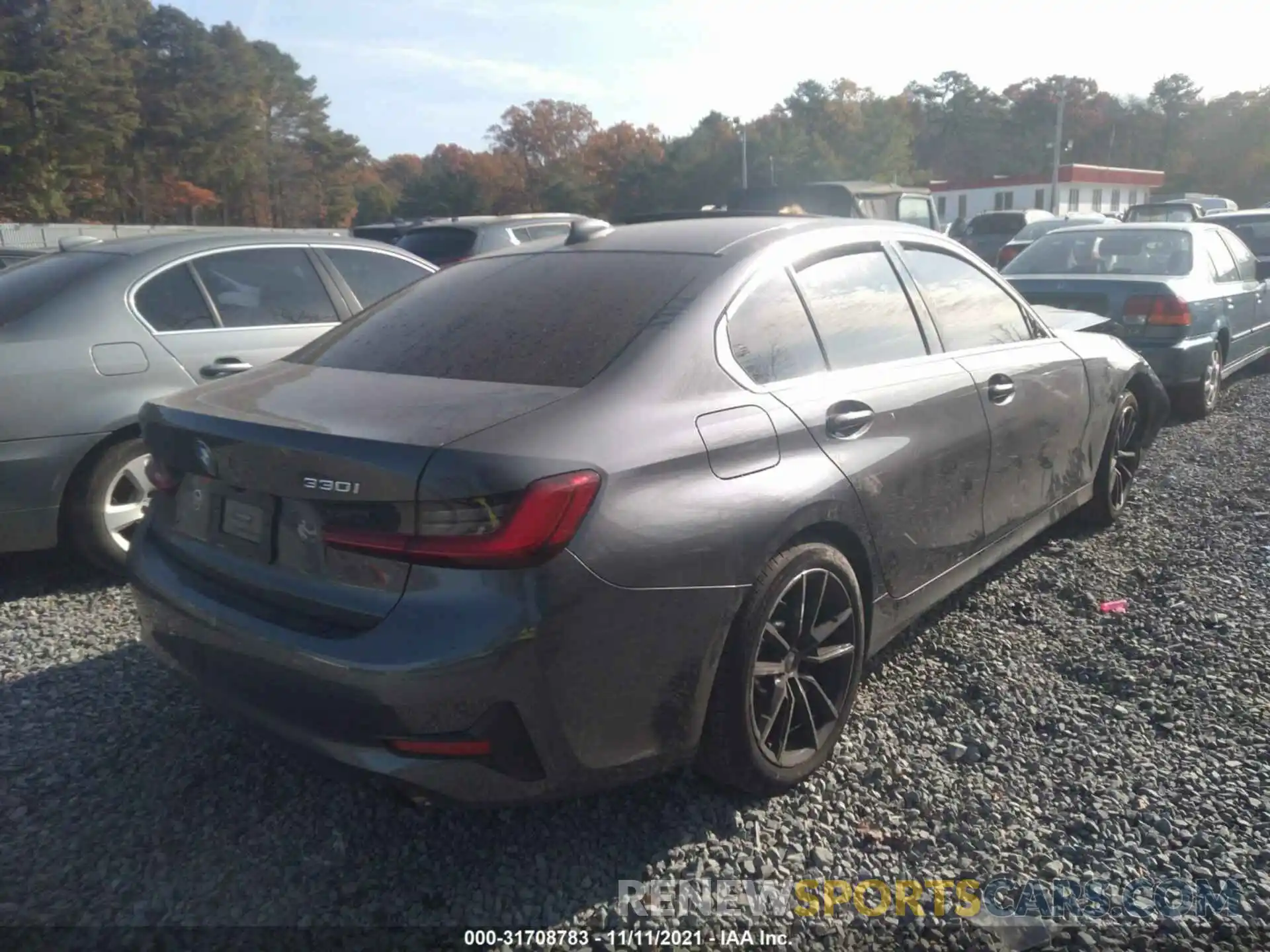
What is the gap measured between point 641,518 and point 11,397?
3093 millimetres

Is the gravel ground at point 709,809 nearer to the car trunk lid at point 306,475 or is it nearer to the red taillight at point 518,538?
the car trunk lid at point 306,475

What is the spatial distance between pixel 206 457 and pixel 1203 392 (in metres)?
7.42

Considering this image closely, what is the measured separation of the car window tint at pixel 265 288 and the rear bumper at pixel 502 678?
2.93 meters

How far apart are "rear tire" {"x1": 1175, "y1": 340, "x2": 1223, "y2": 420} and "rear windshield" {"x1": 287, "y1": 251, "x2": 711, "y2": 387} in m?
5.98

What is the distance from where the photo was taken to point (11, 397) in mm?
4109

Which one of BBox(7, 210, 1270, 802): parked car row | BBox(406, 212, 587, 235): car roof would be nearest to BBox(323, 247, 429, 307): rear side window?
BBox(7, 210, 1270, 802): parked car row

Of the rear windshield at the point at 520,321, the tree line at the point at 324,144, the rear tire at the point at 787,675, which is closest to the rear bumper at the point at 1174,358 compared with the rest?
the rear tire at the point at 787,675

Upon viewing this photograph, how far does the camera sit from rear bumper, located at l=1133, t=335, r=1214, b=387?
722 centimetres

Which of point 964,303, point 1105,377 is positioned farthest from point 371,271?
point 1105,377

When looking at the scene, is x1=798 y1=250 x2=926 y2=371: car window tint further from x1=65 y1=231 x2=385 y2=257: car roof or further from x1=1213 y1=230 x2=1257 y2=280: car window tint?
x1=1213 y1=230 x2=1257 y2=280: car window tint

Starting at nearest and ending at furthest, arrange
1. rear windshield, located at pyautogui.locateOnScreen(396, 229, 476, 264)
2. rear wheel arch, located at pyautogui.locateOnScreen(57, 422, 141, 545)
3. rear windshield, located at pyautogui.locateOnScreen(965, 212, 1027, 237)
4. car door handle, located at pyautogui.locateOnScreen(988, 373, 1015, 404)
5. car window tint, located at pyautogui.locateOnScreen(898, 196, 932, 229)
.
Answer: car door handle, located at pyautogui.locateOnScreen(988, 373, 1015, 404) → rear wheel arch, located at pyautogui.locateOnScreen(57, 422, 141, 545) → rear windshield, located at pyautogui.locateOnScreen(396, 229, 476, 264) → car window tint, located at pyautogui.locateOnScreen(898, 196, 932, 229) → rear windshield, located at pyautogui.locateOnScreen(965, 212, 1027, 237)

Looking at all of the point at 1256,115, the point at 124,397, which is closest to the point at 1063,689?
the point at 124,397

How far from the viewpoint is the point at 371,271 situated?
5.84 meters

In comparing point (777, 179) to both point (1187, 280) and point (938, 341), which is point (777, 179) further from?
point (938, 341)
